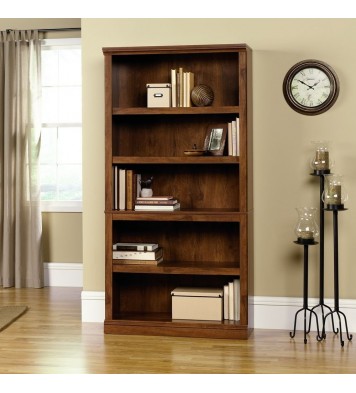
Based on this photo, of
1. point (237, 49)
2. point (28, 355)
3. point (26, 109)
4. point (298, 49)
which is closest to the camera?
point (28, 355)

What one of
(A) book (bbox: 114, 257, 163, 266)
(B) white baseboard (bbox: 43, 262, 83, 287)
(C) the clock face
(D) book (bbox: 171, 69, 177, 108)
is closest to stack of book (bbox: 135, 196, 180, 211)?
(A) book (bbox: 114, 257, 163, 266)

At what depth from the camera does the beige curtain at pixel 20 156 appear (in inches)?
232

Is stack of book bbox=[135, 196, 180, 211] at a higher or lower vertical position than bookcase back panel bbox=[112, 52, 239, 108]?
lower

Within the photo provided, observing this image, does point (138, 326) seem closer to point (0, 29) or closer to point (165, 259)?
point (165, 259)

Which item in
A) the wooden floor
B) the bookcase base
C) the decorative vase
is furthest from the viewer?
the decorative vase

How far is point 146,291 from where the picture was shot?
173 inches

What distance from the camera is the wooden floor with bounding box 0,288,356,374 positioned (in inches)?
128

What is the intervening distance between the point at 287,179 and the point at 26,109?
292cm

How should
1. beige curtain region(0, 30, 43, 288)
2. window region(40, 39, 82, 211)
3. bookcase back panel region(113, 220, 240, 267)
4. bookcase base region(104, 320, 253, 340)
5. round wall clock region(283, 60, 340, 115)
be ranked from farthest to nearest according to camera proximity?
window region(40, 39, 82, 211) < beige curtain region(0, 30, 43, 288) < bookcase back panel region(113, 220, 240, 267) < round wall clock region(283, 60, 340, 115) < bookcase base region(104, 320, 253, 340)

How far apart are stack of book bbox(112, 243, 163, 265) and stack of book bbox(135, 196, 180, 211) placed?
0.86 ft

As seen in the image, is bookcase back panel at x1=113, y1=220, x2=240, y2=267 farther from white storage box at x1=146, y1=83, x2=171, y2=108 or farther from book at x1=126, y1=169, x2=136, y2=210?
white storage box at x1=146, y1=83, x2=171, y2=108

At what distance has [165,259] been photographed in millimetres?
4336

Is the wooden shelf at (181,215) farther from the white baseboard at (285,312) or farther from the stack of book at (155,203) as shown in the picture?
the white baseboard at (285,312)

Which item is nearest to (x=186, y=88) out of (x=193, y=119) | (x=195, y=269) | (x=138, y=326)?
(x=193, y=119)
